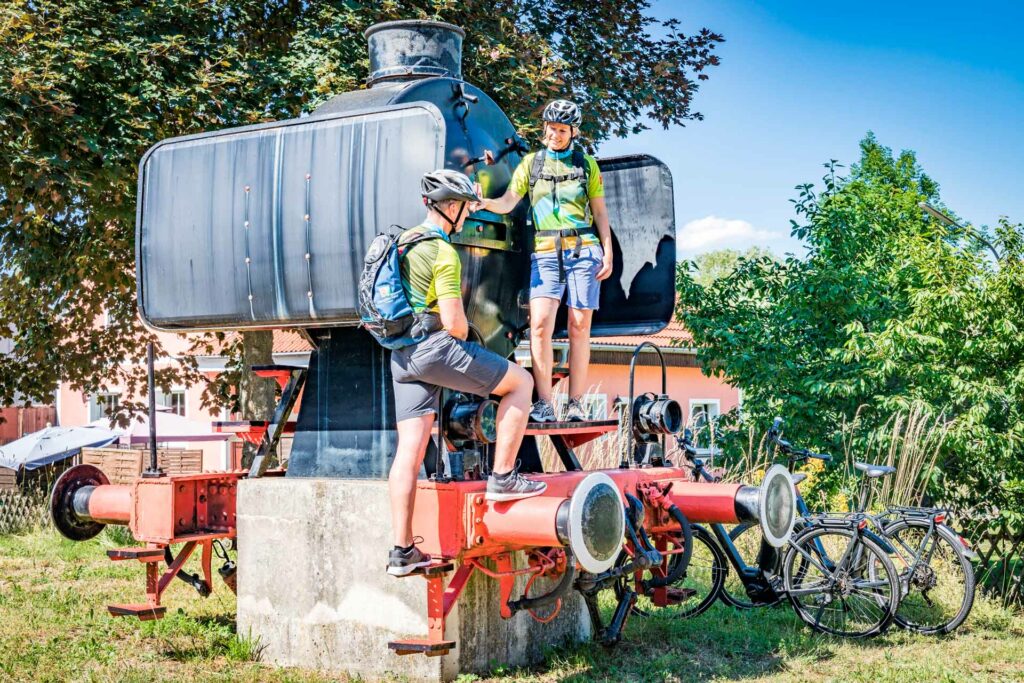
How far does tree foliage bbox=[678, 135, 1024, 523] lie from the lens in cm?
928

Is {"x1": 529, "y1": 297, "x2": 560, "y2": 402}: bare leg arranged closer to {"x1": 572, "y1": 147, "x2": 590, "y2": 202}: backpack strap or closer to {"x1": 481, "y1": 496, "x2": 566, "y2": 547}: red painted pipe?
{"x1": 572, "y1": 147, "x2": 590, "y2": 202}: backpack strap

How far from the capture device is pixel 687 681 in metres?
5.92

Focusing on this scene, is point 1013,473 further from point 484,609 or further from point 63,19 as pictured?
point 63,19

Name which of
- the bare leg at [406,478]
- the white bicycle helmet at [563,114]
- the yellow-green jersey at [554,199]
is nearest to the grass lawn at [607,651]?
the bare leg at [406,478]

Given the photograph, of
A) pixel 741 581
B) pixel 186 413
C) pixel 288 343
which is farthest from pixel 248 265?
pixel 186 413

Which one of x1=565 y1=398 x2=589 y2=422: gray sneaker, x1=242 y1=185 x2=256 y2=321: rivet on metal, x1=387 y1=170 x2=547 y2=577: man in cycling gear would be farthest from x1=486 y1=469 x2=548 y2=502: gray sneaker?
x1=242 y1=185 x2=256 y2=321: rivet on metal

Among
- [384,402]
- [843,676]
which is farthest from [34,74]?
[843,676]

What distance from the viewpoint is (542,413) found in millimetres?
5789

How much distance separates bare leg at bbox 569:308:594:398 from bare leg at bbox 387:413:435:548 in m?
1.30

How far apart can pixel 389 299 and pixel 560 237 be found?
1.30 metres

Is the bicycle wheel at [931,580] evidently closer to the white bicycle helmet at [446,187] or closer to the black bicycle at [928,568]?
the black bicycle at [928,568]

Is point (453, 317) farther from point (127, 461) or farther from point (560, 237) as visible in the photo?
point (127, 461)

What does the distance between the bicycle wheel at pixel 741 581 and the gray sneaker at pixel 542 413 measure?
165 cm

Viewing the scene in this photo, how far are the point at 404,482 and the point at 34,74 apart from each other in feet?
25.9
